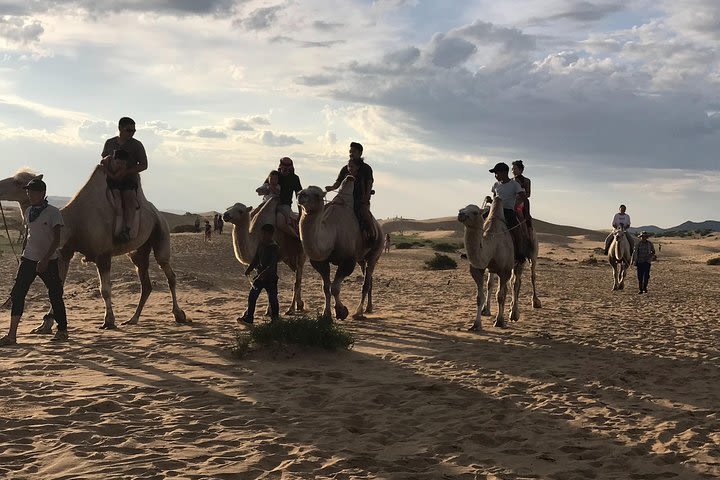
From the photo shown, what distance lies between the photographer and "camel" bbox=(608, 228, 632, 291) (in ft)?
70.0

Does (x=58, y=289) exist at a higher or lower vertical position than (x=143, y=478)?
higher

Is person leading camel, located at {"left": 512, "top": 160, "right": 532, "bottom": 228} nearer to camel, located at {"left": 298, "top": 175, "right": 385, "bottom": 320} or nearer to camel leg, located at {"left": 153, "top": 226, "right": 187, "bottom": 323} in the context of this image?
camel, located at {"left": 298, "top": 175, "right": 385, "bottom": 320}

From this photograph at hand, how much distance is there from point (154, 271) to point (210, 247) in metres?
12.8

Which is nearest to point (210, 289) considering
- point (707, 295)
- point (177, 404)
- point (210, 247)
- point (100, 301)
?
point (100, 301)

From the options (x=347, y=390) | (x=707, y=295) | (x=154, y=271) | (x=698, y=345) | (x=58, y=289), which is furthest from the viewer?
(x=154, y=271)

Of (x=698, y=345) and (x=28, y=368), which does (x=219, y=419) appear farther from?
(x=698, y=345)

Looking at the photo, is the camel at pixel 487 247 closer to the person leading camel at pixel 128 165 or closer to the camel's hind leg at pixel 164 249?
the camel's hind leg at pixel 164 249

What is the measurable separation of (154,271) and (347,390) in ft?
56.3

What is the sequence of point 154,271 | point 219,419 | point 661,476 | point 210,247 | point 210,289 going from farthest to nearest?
point 210,247 < point 154,271 < point 210,289 < point 219,419 < point 661,476

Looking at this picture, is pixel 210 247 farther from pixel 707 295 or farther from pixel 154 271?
pixel 707 295

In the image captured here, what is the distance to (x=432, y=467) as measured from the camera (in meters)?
5.18

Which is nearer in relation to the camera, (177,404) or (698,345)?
(177,404)

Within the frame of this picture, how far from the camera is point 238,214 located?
11508 mm

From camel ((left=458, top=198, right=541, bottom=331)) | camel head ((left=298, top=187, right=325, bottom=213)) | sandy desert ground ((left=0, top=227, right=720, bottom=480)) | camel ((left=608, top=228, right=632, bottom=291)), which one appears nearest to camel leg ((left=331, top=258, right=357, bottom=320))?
sandy desert ground ((left=0, top=227, right=720, bottom=480))
